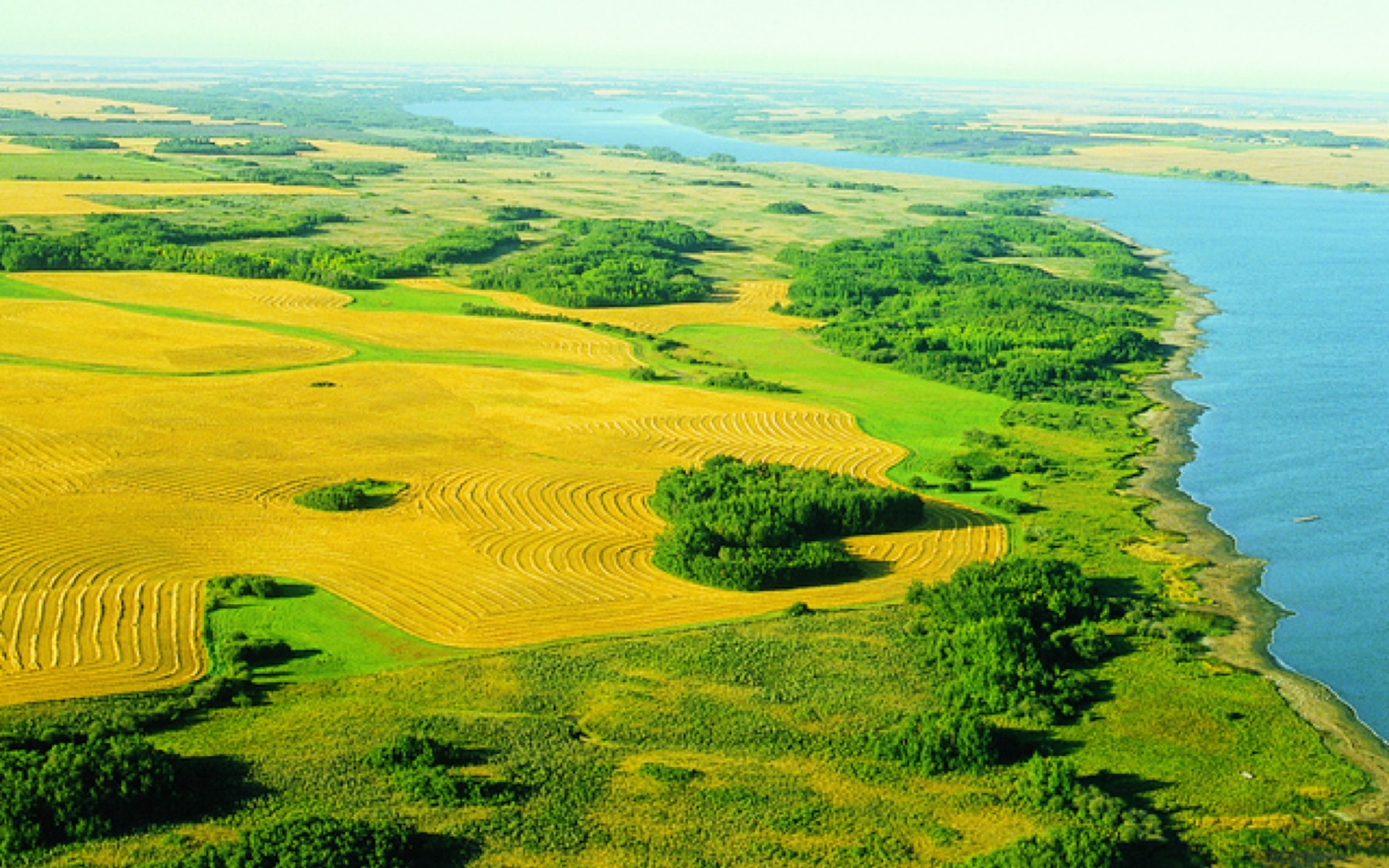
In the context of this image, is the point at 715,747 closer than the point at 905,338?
Yes

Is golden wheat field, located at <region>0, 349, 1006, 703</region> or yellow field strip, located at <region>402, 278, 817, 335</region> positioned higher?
yellow field strip, located at <region>402, 278, 817, 335</region>

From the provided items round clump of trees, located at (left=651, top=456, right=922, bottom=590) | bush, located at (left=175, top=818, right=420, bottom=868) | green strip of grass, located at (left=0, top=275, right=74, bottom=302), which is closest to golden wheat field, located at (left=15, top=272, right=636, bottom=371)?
green strip of grass, located at (left=0, top=275, right=74, bottom=302)

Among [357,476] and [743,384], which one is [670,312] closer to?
[743,384]

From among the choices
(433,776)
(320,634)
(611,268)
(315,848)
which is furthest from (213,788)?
(611,268)

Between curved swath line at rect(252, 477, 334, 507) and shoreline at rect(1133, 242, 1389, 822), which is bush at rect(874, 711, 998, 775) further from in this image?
curved swath line at rect(252, 477, 334, 507)

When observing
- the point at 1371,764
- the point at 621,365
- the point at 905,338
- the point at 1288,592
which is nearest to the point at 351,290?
the point at 621,365

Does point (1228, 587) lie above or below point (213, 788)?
above

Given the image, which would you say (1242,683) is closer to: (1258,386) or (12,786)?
(12,786)
